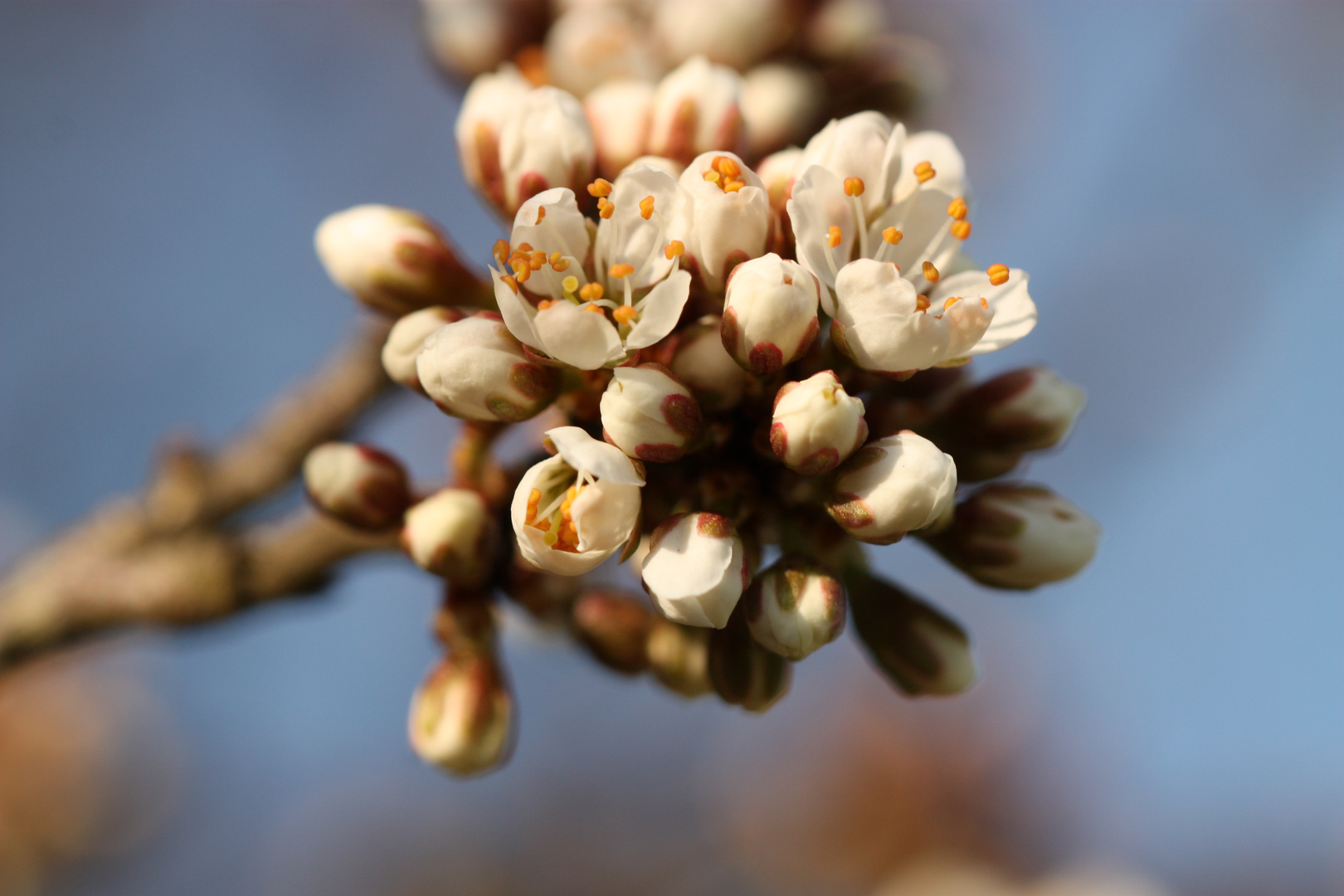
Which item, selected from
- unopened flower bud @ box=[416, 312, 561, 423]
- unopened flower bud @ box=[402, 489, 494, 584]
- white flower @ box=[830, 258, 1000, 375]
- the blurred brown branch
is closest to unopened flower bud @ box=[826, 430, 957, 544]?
white flower @ box=[830, 258, 1000, 375]

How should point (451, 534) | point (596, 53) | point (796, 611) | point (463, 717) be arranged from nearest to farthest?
point (796, 611) → point (451, 534) → point (463, 717) → point (596, 53)

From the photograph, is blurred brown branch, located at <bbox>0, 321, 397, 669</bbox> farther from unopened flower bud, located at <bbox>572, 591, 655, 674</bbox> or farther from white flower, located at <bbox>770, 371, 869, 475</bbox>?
white flower, located at <bbox>770, 371, 869, 475</bbox>

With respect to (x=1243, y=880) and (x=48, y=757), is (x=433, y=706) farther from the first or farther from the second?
→ (x=1243, y=880)

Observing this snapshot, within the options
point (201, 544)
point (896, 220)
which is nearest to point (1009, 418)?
point (896, 220)

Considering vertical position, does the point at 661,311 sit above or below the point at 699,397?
above

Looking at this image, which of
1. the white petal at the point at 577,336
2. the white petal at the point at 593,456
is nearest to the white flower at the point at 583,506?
the white petal at the point at 593,456

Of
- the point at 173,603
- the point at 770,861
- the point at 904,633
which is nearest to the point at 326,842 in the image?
the point at 770,861

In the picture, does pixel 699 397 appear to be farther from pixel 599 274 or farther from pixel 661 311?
pixel 599 274
